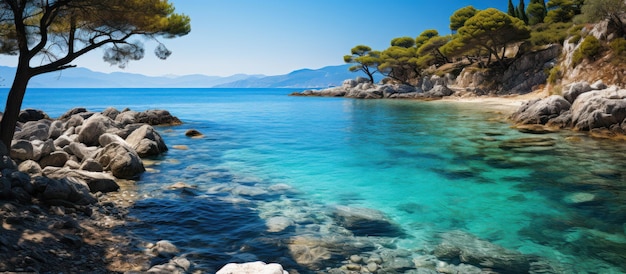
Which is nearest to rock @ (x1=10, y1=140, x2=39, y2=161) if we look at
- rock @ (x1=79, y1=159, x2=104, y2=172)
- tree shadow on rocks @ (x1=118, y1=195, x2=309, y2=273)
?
rock @ (x1=79, y1=159, x2=104, y2=172)

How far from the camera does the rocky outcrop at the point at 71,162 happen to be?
26.4 ft

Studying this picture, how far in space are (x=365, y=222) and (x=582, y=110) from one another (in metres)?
20.2

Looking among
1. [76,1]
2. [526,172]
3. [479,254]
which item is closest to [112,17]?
[76,1]

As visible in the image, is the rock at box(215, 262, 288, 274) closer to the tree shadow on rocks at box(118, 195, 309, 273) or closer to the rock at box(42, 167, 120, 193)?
the tree shadow on rocks at box(118, 195, 309, 273)

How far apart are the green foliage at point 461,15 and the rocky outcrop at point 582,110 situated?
53354 millimetres

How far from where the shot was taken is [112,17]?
11.9 m

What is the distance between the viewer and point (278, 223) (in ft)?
28.0

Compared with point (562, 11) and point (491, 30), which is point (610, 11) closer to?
point (491, 30)

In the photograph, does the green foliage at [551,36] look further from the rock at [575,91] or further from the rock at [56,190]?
the rock at [56,190]

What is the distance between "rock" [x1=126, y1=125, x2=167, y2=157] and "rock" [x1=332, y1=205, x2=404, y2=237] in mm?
10051

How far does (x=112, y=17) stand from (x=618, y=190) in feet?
52.1

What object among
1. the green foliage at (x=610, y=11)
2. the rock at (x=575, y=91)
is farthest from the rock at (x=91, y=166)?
the green foliage at (x=610, y=11)

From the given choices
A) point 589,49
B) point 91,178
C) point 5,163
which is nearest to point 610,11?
point 589,49

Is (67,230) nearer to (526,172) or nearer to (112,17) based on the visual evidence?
(112,17)
